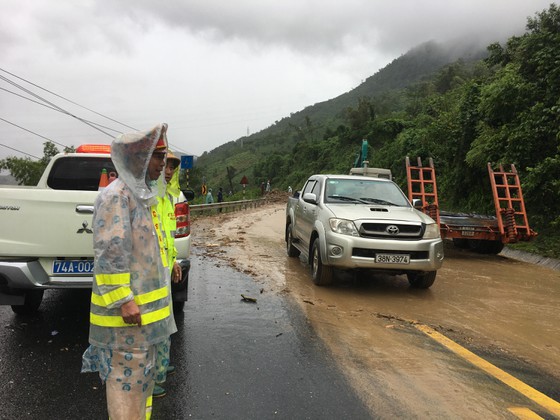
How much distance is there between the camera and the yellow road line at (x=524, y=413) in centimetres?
301

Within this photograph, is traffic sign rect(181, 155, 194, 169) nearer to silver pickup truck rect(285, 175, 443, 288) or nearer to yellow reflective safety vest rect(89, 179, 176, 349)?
silver pickup truck rect(285, 175, 443, 288)

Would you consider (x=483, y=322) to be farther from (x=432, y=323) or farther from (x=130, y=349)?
(x=130, y=349)

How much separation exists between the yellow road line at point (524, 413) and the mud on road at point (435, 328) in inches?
2.0

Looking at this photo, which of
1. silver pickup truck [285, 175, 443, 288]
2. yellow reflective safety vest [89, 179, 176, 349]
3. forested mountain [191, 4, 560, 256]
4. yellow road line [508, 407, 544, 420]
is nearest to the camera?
yellow reflective safety vest [89, 179, 176, 349]

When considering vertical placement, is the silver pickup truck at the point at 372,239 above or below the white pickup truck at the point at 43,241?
below

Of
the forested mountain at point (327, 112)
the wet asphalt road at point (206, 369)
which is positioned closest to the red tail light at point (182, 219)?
the wet asphalt road at point (206, 369)

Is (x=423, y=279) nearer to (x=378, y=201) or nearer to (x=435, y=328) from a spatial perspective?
(x=378, y=201)

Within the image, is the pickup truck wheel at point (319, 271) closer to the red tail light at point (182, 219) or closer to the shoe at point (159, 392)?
the red tail light at point (182, 219)

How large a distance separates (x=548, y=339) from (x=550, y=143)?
30.8ft

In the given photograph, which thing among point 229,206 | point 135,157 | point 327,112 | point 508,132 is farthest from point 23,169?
point 327,112

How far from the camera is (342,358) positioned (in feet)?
13.1

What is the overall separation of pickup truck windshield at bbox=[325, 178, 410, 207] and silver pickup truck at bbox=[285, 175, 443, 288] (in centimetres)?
2

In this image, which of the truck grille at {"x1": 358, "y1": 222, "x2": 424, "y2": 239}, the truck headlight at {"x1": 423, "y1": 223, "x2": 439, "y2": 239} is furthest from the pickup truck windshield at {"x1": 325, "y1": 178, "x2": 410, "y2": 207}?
the truck grille at {"x1": 358, "y1": 222, "x2": 424, "y2": 239}

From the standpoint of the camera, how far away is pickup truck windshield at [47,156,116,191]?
5.42 m
